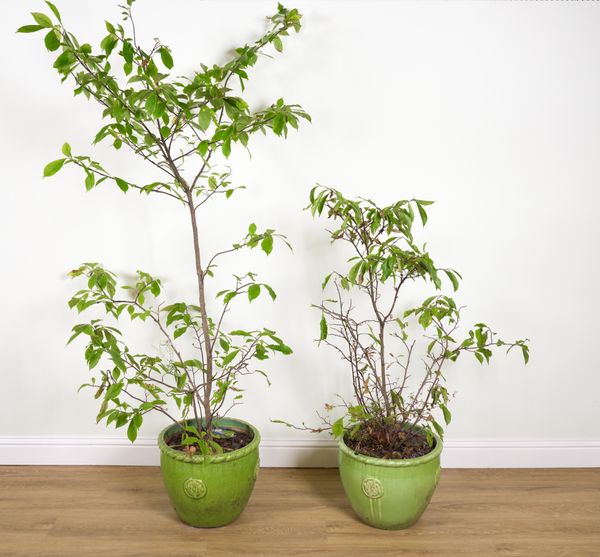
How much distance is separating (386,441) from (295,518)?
40 centimetres

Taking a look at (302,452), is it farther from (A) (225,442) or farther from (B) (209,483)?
(B) (209,483)

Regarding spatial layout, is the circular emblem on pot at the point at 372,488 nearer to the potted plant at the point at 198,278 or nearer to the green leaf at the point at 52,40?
the potted plant at the point at 198,278

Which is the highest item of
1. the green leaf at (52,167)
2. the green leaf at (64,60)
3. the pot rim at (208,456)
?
the green leaf at (64,60)

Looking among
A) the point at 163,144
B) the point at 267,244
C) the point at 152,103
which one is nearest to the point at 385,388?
the point at 267,244

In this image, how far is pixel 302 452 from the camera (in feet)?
8.46

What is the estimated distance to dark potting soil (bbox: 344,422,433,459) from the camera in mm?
2146

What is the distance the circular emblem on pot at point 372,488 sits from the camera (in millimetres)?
2059

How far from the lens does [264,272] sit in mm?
2482

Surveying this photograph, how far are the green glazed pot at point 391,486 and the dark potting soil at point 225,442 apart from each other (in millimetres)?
348

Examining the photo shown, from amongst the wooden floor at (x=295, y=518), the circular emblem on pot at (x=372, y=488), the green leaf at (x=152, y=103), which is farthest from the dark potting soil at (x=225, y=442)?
the green leaf at (x=152, y=103)

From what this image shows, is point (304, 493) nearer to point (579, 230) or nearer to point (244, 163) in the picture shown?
point (244, 163)

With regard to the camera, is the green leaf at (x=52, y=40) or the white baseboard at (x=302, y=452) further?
the white baseboard at (x=302, y=452)

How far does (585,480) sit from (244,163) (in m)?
1.74

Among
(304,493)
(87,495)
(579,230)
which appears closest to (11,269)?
(87,495)
